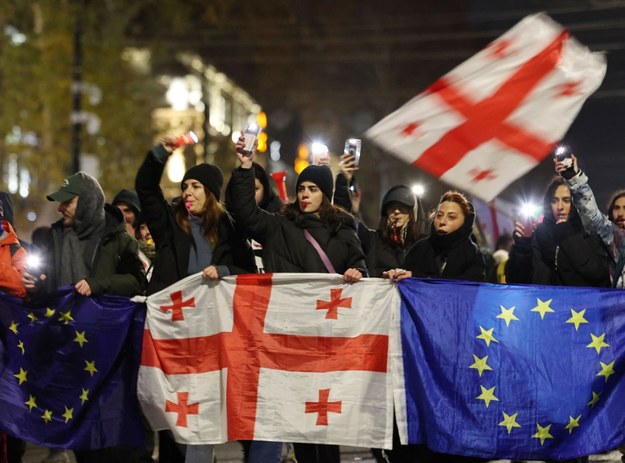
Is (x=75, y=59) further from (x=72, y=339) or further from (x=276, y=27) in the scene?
(x=72, y=339)

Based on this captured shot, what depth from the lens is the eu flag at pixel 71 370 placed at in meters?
8.31

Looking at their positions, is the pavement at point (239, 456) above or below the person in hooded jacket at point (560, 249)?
below

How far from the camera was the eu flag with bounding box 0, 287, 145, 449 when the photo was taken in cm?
831

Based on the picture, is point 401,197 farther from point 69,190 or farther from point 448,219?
point 69,190

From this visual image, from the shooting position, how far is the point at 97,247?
28.4 ft

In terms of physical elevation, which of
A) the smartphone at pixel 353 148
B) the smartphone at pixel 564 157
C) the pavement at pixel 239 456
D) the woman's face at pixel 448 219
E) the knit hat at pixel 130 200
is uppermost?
the smartphone at pixel 353 148

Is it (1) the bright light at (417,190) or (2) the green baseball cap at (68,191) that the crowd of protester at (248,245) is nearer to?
(2) the green baseball cap at (68,191)

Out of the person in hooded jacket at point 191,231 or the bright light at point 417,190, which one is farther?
the bright light at point 417,190

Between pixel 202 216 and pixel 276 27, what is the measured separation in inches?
1352

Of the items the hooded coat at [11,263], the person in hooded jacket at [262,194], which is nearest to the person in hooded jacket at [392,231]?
the person in hooded jacket at [262,194]

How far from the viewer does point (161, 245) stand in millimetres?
8250

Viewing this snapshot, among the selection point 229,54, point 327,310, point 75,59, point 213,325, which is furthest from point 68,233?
point 229,54

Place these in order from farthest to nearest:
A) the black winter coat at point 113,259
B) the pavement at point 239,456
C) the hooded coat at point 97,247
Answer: the pavement at point 239,456 < the hooded coat at point 97,247 < the black winter coat at point 113,259

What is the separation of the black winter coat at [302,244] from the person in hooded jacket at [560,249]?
4.45 feet
